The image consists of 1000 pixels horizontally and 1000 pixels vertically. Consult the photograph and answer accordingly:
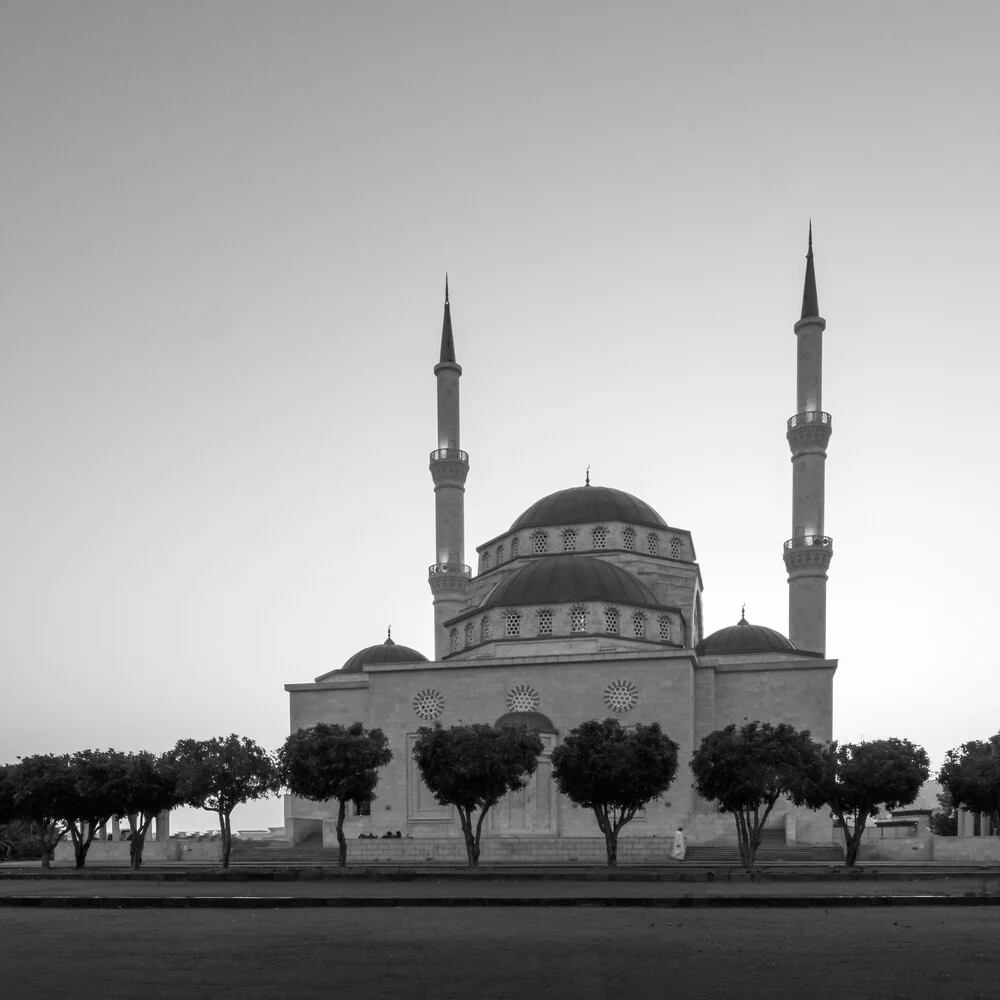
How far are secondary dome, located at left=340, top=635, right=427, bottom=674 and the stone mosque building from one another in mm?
3406

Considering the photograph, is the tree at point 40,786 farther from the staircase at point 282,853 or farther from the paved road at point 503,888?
the paved road at point 503,888

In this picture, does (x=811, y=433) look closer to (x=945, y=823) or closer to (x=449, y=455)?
(x=449, y=455)

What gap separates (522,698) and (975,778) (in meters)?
17.2

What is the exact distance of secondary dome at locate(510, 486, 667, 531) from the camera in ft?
182

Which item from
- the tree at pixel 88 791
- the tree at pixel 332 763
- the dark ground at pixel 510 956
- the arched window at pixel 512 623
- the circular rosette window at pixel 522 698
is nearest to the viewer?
the dark ground at pixel 510 956

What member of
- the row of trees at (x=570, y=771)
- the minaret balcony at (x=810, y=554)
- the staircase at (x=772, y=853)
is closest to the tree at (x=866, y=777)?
the row of trees at (x=570, y=771)

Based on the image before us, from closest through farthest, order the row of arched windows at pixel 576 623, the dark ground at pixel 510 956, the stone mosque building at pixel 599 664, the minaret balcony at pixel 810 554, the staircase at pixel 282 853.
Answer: the dark ground at pixel 510 956, the staircase at pixel 282 853, the stone mosque building at pixel 599 664, the row of arched windows at pixel 576 623, the minaret balcony at pixel 810 554

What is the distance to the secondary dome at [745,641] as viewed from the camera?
51.7 m

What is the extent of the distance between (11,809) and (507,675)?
1843 centimetres

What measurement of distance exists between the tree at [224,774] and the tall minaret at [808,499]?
26469 mm

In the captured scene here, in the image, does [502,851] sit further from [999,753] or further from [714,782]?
[999,753]

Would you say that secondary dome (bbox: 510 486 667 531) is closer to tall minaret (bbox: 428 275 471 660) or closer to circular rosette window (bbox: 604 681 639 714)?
tall minaret (bbox: 428 275 471 660)

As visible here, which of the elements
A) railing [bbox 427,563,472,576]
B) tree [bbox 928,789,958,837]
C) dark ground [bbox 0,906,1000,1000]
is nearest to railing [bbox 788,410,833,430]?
railing [bbox 427,563,472,576]

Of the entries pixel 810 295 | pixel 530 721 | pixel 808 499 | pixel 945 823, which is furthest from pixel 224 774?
pixel 945 823
